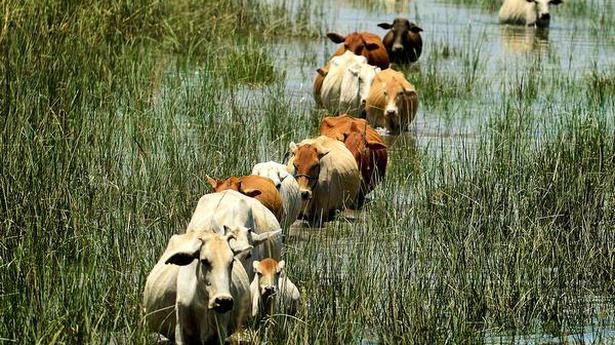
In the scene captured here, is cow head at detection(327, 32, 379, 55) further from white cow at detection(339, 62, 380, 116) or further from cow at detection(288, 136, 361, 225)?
cow at detection(288, 136, 361, 225)

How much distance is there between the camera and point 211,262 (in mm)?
6934

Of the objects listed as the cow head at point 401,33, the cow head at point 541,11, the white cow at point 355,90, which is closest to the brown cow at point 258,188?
the white cow at point 355,90

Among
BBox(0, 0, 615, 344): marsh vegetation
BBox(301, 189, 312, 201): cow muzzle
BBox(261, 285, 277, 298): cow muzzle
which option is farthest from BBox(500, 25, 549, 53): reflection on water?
BBox(261, 285, 277, 298): cow muzzle

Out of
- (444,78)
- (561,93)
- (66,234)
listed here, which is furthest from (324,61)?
(66,234)

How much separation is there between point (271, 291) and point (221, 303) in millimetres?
955

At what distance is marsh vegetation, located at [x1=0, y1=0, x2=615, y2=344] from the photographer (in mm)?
7547

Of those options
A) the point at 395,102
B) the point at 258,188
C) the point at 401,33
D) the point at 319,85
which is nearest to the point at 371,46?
the point at 319,85

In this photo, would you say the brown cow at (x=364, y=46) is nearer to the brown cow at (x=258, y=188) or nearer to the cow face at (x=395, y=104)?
the cow face at (x=395, y=104)

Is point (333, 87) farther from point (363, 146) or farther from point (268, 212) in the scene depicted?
point (268, 212)

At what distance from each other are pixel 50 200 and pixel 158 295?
5.50 feet

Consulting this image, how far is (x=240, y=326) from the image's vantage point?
7438 millimetres

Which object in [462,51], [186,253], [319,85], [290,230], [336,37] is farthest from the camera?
[462,51]

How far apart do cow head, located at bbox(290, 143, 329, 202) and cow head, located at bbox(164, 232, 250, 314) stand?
389 centimetres

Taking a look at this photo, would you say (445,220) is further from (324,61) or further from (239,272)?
(324,61)
